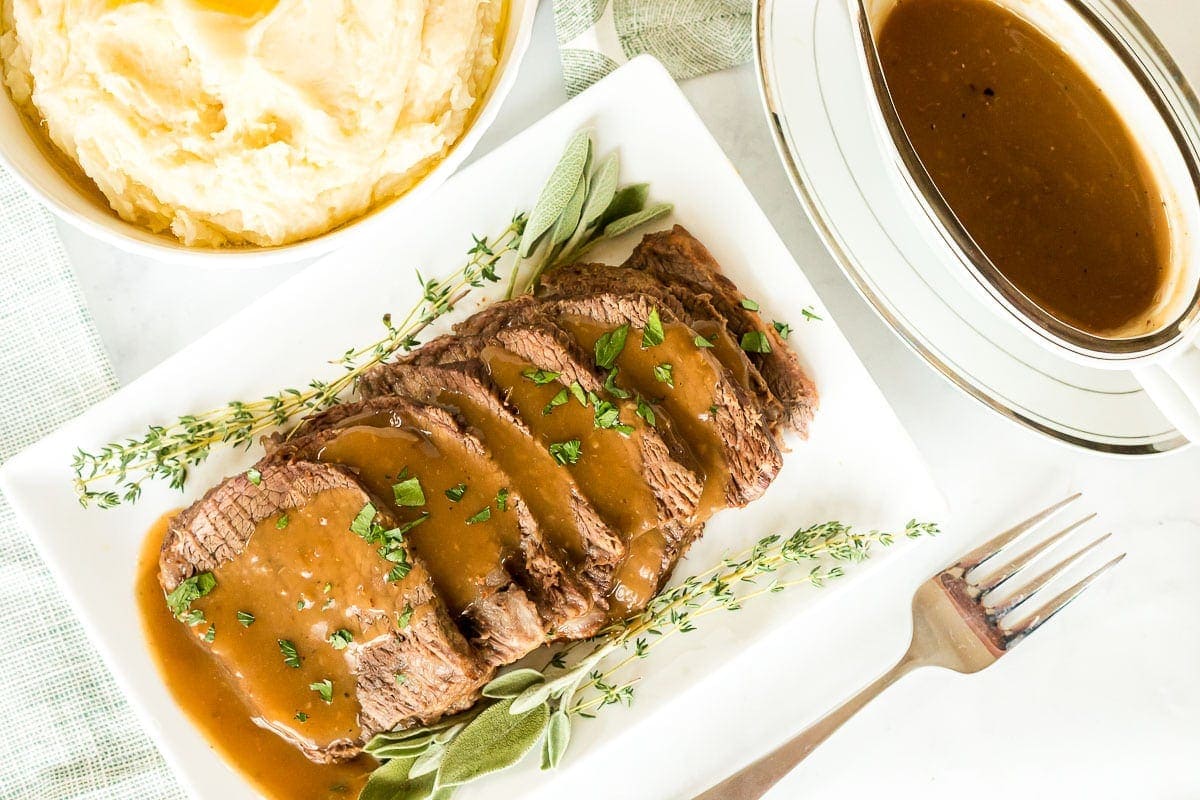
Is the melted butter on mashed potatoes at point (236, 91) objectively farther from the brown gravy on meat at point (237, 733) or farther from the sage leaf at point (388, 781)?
the sage leaf at point (388, 781)

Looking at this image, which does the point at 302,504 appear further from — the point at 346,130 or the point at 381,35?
the point at 381,35

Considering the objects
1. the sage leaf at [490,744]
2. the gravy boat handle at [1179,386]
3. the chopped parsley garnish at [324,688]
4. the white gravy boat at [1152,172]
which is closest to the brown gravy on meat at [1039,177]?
the white gravy boat at [1152,172]

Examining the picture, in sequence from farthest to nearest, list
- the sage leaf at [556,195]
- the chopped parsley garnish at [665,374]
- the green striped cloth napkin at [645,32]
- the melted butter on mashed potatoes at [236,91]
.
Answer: the green striped cloth napkin at [645,32]
the sage leaf at [556,195]
the chopped parsley garnish at [665,374]
the melted butter on mashed potatoes at [236,91]

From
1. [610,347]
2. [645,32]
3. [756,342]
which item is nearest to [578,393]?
[610,347]

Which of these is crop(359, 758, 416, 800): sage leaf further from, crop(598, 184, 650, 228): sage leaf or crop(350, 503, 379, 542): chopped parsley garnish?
crop(598, 184, 650, 228): sage leaf

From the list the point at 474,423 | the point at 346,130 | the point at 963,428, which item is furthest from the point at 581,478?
the point at 963,428
